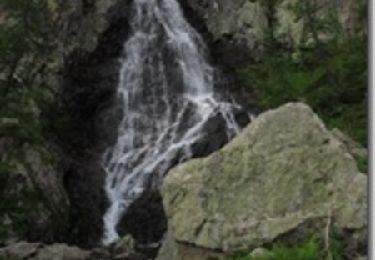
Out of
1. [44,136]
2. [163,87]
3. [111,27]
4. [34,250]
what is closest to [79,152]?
[44,136]

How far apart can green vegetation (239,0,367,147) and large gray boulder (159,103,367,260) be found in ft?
8.58

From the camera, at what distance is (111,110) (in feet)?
53.0

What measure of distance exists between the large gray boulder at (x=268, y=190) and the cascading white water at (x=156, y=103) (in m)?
6.80

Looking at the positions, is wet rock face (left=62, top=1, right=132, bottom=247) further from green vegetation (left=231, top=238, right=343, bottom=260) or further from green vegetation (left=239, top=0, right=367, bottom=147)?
green vegetation (left=231, top=238, right=343, bottom=260)

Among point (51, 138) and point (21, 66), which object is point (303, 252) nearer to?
point (21, 66)

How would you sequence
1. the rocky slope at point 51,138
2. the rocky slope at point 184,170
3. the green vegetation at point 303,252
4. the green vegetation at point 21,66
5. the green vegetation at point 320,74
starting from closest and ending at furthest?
the green vegetation at point 303,252, the rocky slope at point 184,170, the rocky slope at point 51,138, the green vegetation at point 320,74, the green vegetation at point 21,66

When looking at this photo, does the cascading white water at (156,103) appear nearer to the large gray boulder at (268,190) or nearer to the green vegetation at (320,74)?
the green vegetation at (320,74)

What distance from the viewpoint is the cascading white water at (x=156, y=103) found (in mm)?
14297

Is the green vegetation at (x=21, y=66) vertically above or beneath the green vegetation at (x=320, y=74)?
above

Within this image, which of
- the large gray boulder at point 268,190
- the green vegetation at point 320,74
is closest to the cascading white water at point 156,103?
the green vegetation at point 320,74

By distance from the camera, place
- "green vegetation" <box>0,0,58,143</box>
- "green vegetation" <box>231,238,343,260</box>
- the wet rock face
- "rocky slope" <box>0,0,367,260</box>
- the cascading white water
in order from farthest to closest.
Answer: the cascading white water, the wet rock face, "green vegetation" <box>0,0,58,143</box>, "rocky slope" <box>0,0,367,260</box>, "green vegetation" <box>231,238,343,260</box>

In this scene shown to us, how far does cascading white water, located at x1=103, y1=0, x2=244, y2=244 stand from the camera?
563 inches

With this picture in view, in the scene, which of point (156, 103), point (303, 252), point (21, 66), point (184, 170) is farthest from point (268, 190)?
point (156, 103)

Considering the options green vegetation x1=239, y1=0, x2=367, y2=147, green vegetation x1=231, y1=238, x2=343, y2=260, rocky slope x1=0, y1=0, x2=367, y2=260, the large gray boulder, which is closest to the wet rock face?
rocky slope x1=0, y1=0, x2=367, y2=260
